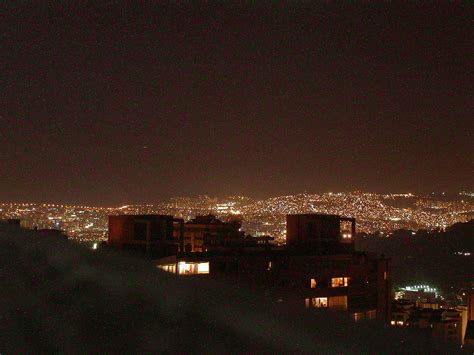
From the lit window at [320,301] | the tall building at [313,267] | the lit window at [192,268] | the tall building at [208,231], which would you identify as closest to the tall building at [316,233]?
the tall building at [313,267]

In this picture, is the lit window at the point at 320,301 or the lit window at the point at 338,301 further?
the lit window at the point at 338,301

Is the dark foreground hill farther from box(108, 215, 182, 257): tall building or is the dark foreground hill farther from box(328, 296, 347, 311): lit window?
box(328, 296, 347, 311): lit window

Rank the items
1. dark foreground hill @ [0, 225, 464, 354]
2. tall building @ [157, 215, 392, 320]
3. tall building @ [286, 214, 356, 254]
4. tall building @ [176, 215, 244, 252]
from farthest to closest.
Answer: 1. tall building @ [176, 215, 244, 252]
2. tall building @ [286, 214, 356, 254]
3. tall building @ [157, 215, 392, 320]
4. dark foreground hill @ [0, 225, 464, 354]

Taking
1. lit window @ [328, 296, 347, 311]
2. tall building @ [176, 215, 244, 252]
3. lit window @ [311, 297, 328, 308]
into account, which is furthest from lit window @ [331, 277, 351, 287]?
tall building @ [176, 215, 244, 252]

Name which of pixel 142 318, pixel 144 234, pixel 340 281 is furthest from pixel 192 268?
pixel 142 318

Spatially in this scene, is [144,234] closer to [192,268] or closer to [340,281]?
[192,268]

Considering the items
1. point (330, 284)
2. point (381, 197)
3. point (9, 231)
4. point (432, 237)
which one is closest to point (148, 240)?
point (330, 284)

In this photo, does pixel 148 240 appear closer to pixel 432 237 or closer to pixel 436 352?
pixel 436 352

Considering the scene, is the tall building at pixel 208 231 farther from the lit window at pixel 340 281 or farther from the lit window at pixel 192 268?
the lit window at pixel 192 268
